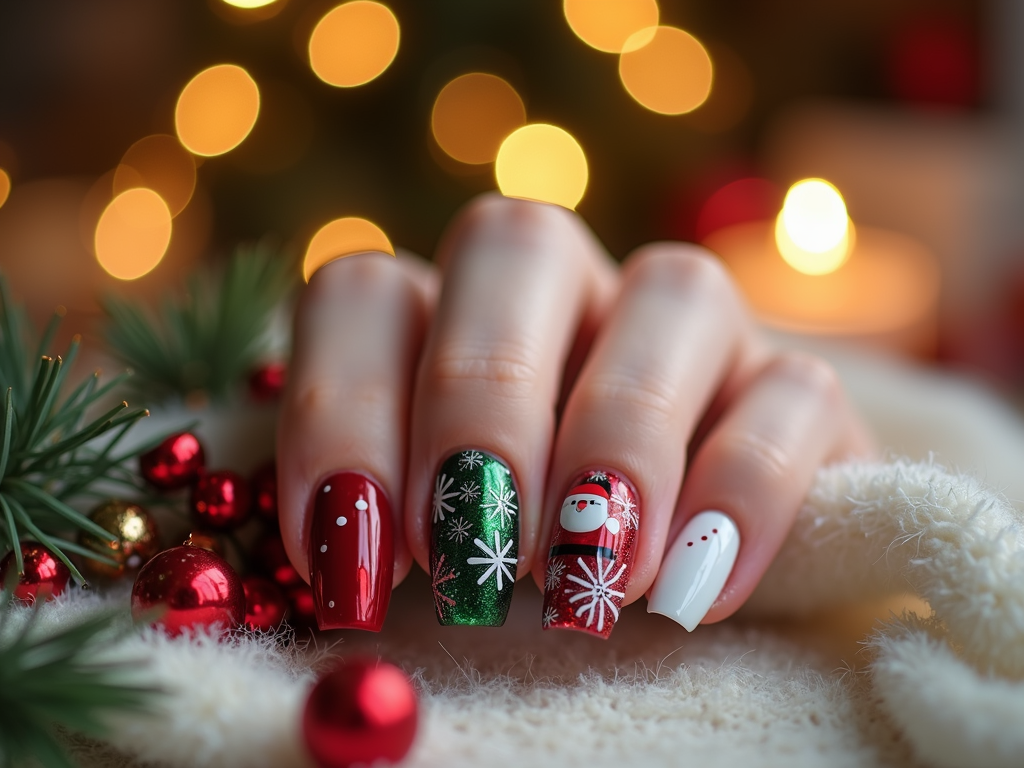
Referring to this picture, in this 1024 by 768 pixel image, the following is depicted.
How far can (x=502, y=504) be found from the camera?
0.52 metres

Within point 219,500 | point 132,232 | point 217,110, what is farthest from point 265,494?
point 132,232

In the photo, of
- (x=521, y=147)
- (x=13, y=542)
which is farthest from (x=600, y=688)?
(x=521, y=147)

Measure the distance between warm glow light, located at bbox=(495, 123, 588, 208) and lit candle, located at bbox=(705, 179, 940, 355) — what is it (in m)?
0.33

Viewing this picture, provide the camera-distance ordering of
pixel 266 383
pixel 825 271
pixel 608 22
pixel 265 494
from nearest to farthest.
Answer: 1. pixel 265 494
2. pixel 266 383
3. pixel 825 271
4. pixel 608 22

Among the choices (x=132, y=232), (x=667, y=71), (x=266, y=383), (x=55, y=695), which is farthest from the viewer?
(x=132, y=232)

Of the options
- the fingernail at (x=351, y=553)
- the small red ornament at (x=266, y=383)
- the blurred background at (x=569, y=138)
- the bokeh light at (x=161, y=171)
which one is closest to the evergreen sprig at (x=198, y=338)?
the small red ornament at (x=266, y=383)

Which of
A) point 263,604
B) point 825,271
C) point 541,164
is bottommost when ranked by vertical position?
point 263,604

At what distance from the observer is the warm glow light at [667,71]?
1.71m

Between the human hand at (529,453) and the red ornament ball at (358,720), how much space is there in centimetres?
15

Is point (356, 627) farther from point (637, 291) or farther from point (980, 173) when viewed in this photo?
point (980, 173)

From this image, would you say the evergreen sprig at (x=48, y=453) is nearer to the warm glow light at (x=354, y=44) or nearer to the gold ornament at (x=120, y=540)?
the gold ornament at (x=120, y=540)

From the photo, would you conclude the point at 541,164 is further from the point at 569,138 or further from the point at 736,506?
the point at 736,506

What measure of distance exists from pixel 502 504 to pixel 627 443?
0.08 meters

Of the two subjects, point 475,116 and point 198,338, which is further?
point 475,116
